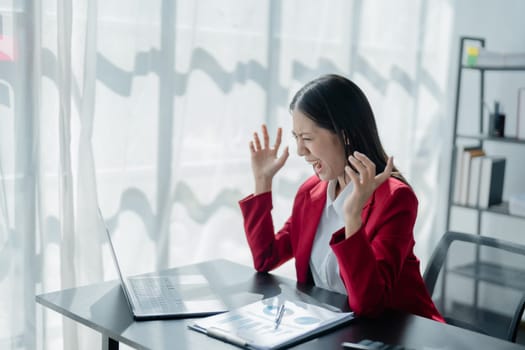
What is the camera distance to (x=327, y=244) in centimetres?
184

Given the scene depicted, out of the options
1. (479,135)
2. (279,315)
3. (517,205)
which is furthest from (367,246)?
(479,135)

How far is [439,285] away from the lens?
1.95 m

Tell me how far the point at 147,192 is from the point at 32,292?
503 millimetres

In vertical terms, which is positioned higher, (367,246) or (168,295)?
(367,246)

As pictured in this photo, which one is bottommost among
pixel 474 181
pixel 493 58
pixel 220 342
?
pixel 220 342

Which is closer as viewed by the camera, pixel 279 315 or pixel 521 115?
pixel 279 315

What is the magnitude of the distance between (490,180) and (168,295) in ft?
6.91

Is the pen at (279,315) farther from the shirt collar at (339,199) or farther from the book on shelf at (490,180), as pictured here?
the book on shelf at (490,180)

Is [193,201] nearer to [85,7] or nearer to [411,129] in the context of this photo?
[85,7]

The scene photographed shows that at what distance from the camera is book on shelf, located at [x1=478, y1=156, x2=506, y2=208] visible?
3154 mm

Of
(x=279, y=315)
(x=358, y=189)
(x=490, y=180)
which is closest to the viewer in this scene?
(x=279, y=315)

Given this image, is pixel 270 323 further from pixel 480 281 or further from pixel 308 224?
pixel 480 281

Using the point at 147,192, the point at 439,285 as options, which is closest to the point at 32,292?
the point at 147,192

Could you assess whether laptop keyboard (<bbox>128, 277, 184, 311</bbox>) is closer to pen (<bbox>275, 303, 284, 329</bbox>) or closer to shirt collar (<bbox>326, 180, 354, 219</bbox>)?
pen (<bbox>275, 303, 284, 329</bbox>)
